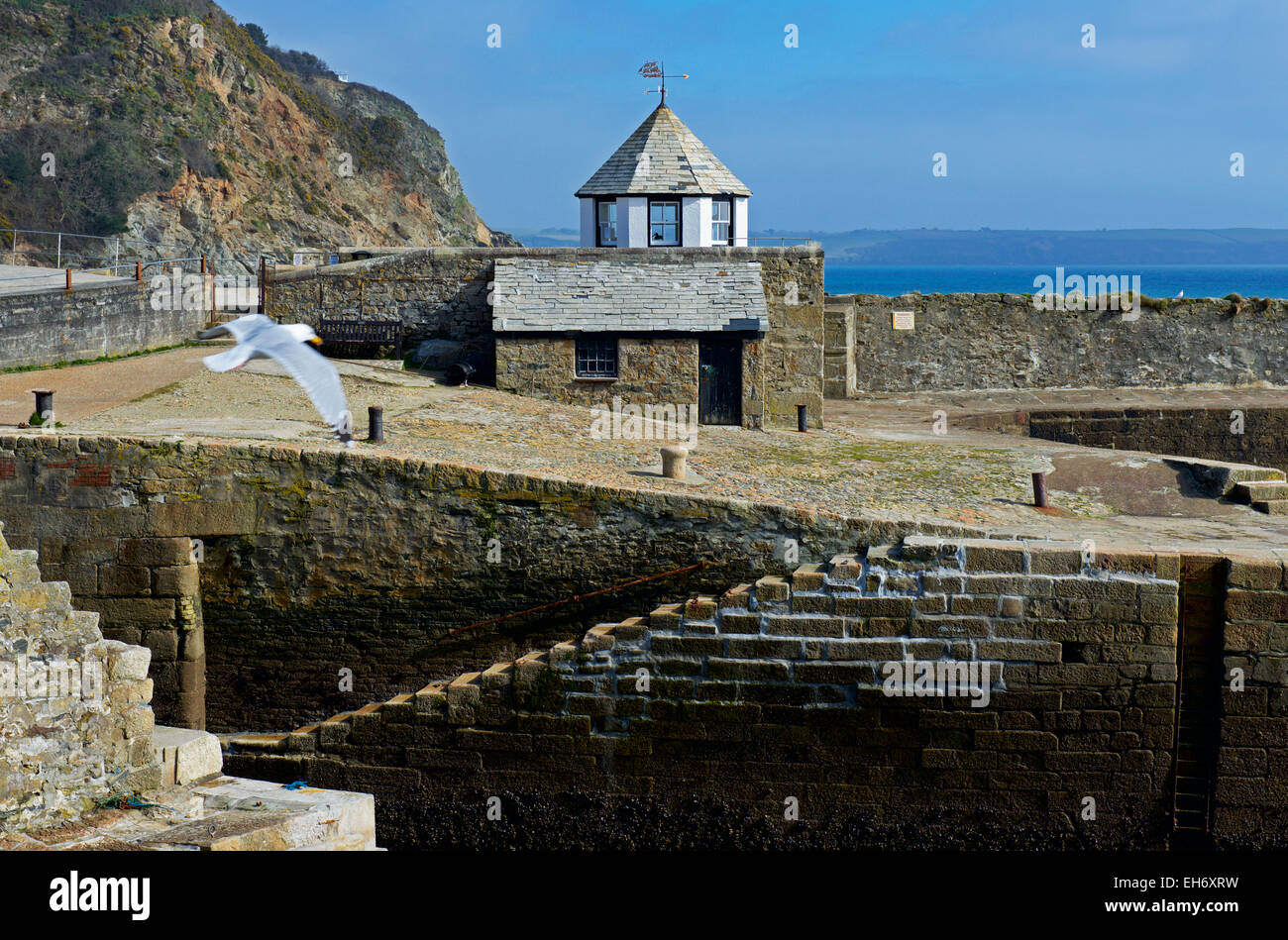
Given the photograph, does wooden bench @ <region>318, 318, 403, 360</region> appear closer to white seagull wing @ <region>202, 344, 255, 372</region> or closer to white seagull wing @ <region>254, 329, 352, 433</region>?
white seagull wing @ <region>254, 329, 352, 433</region>

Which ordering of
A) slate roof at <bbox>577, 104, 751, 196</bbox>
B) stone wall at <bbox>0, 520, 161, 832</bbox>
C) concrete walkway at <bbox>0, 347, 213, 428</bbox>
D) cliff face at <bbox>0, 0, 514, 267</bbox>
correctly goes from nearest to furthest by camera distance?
stone wall at <bbox>0, 520, 161, 832</bbox> < concrete walkway at <bbox>0, 347, 213, 428</bbox> < slate roof at <bbox>577, 104, 751, 196</bbox> < cliff face at <bbox>0, 0, 514, 267</bbox>

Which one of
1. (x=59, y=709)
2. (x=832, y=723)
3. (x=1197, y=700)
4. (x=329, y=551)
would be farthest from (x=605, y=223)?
(x=59, y=709)

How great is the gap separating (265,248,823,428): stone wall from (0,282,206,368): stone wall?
5.87 ft

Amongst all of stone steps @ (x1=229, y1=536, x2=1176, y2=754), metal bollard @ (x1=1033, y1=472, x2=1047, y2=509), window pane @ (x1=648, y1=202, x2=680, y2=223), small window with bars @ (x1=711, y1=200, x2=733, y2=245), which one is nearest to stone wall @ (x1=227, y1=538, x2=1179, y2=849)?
stone steps @ (x1=229, y1=536, x2=1176, y2=754)

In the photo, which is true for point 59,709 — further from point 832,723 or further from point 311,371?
point 832,723

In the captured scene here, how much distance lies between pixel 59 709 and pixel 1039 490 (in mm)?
10307

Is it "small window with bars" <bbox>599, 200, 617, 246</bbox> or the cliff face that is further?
the cliff face

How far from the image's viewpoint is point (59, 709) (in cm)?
808

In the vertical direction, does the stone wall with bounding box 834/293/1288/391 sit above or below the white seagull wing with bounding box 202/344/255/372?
above

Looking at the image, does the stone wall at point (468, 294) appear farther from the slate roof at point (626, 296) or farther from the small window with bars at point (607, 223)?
the small window with bars at point (607, 223)

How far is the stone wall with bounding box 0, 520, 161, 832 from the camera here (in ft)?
25.6
